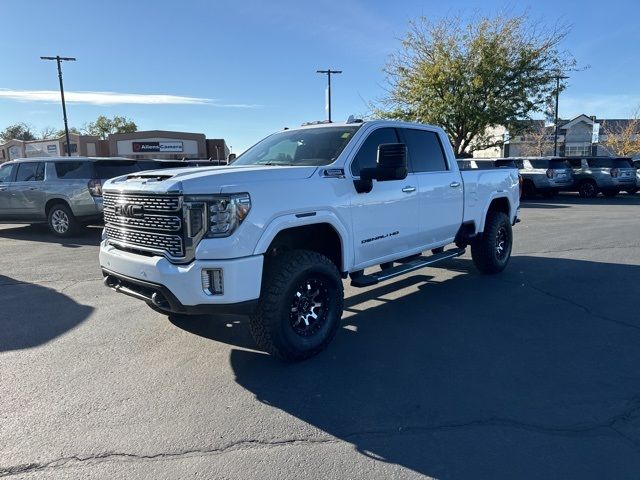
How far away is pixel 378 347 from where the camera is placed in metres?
4.61

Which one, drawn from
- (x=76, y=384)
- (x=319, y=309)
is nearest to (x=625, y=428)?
(x=319, y=309)

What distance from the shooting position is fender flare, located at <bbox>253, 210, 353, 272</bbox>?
3881 mm

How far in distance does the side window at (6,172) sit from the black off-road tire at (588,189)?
21728mm

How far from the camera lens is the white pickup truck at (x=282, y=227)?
3.74m

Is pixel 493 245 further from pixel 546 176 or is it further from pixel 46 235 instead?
pixel 546 176

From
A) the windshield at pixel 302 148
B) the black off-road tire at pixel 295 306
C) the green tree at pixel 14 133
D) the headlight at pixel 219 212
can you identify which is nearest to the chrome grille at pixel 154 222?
the headlight at pixel 219 212

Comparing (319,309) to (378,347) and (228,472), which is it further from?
(228,472)

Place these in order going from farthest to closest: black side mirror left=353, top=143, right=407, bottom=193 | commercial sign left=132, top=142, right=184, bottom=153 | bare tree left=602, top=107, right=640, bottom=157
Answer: commercial sign left=132, top=142, right=184, bottom=153
bare tree left=602, top=107, right=640, bottom=157
black side mirror left=353, top=143, right=407, bottom=193

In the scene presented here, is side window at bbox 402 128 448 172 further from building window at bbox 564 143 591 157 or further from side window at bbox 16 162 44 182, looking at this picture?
building window at bbox 564 143 591 157

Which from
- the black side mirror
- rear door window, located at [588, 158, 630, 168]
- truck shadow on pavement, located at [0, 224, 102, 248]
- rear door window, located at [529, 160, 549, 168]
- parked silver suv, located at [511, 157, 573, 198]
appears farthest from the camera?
rear door window, located at [529, 160, 549, 168]

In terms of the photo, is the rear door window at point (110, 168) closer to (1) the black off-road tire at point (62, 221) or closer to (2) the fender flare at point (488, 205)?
(1) the black off-road tire at point (62, 221)

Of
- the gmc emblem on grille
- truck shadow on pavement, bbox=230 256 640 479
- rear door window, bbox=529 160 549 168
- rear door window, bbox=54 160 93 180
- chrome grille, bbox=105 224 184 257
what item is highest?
rear door window, bbox=54 160 93 180

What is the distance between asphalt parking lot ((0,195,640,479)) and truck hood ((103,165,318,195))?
60.2 inches

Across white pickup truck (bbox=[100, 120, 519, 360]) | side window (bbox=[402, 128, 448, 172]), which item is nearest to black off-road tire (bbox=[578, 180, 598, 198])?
side window (bbox=[402, 128, 448, 172])
